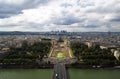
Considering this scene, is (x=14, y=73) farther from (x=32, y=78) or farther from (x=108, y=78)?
(x=108, y=78)

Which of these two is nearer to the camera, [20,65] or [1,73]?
[1,73]

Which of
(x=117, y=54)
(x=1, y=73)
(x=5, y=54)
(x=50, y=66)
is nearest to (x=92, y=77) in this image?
(x=50, y=66)

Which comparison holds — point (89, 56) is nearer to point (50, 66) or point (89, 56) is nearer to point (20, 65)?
point (50, 66)

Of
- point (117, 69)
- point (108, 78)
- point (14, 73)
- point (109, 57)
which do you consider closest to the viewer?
point (108, 78)

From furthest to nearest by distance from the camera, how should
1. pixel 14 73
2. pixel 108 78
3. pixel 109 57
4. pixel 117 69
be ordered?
pixel 109 57 → pixel 117 69 → pixel 14 73 → pixel 108 78

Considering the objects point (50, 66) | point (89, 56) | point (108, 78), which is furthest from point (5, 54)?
point (108, 78)

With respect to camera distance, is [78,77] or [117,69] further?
[117,69]
